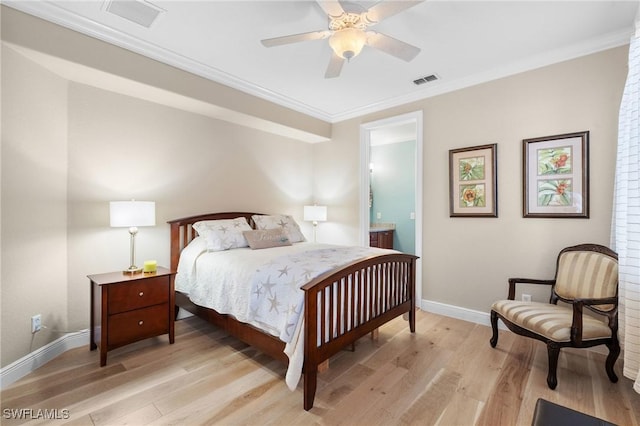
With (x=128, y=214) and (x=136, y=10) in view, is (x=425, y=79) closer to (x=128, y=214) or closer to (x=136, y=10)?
(x=136, y=10)

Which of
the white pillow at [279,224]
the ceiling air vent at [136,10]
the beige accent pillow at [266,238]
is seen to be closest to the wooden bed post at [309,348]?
the beige accent pillow at [266,238]

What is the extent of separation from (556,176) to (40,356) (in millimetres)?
4528

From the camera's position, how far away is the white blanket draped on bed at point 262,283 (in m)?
1.87

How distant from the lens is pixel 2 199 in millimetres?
2018

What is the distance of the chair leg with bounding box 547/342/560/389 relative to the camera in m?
1.99

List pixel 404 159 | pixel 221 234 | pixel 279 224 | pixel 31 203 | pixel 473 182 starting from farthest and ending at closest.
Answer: pixel 404 159
pixel 279 224
pixel 473 182
pixel 221 234
pixel 31 203

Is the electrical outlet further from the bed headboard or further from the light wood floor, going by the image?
the bed headboard

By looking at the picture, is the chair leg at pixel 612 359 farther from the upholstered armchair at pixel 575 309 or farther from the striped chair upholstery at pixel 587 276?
the striped chair upholstery at pixel 587 276

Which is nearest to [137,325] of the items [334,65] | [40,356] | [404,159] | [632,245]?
[40,356]

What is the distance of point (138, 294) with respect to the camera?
7.96 feet

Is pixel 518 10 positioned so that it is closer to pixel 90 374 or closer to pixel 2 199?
pixel 2 199

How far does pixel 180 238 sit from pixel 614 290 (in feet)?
12.7

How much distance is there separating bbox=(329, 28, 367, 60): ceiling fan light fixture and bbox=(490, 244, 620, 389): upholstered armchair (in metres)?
2.31

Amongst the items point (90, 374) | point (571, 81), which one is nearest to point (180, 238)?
point (90, 374)
